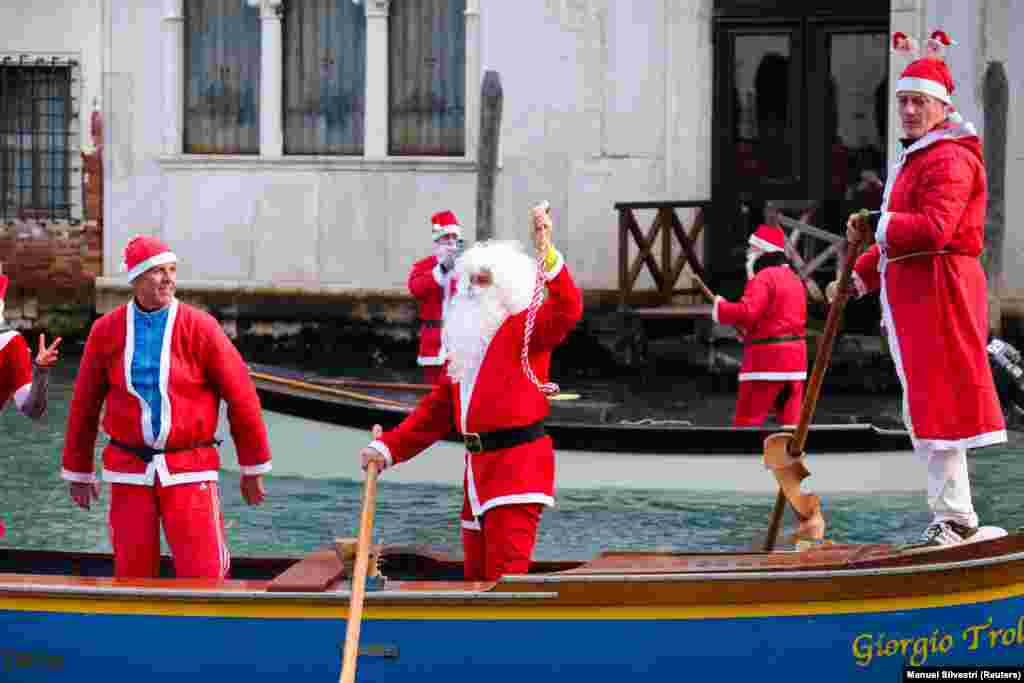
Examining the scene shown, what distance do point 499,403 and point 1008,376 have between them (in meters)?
5.14

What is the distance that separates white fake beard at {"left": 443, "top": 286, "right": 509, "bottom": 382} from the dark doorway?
13012mm

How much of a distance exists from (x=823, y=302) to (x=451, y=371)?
11.4 m

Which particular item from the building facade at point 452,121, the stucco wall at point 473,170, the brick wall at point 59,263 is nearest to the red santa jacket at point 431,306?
the building facade at point 452,121

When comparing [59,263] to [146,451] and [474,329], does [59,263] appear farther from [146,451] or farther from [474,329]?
[474,329]

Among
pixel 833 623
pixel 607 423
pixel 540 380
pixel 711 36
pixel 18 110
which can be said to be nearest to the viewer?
pixel 833 623

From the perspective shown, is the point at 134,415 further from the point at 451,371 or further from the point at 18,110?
the point at 18,110

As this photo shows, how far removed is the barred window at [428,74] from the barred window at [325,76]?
356mm

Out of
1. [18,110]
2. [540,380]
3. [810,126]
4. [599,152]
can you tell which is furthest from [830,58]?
[540,380]

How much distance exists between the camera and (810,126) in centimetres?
2075

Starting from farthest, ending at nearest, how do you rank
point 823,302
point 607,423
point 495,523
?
1. point 823,302
2. point 607,423
3. point 495,523

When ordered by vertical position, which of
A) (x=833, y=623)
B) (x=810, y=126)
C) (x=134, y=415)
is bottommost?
(x=833, y=623)

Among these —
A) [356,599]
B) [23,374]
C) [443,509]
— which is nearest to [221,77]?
[443,509]

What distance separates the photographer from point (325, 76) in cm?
2175

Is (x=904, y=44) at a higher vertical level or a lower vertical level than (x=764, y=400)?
higher
